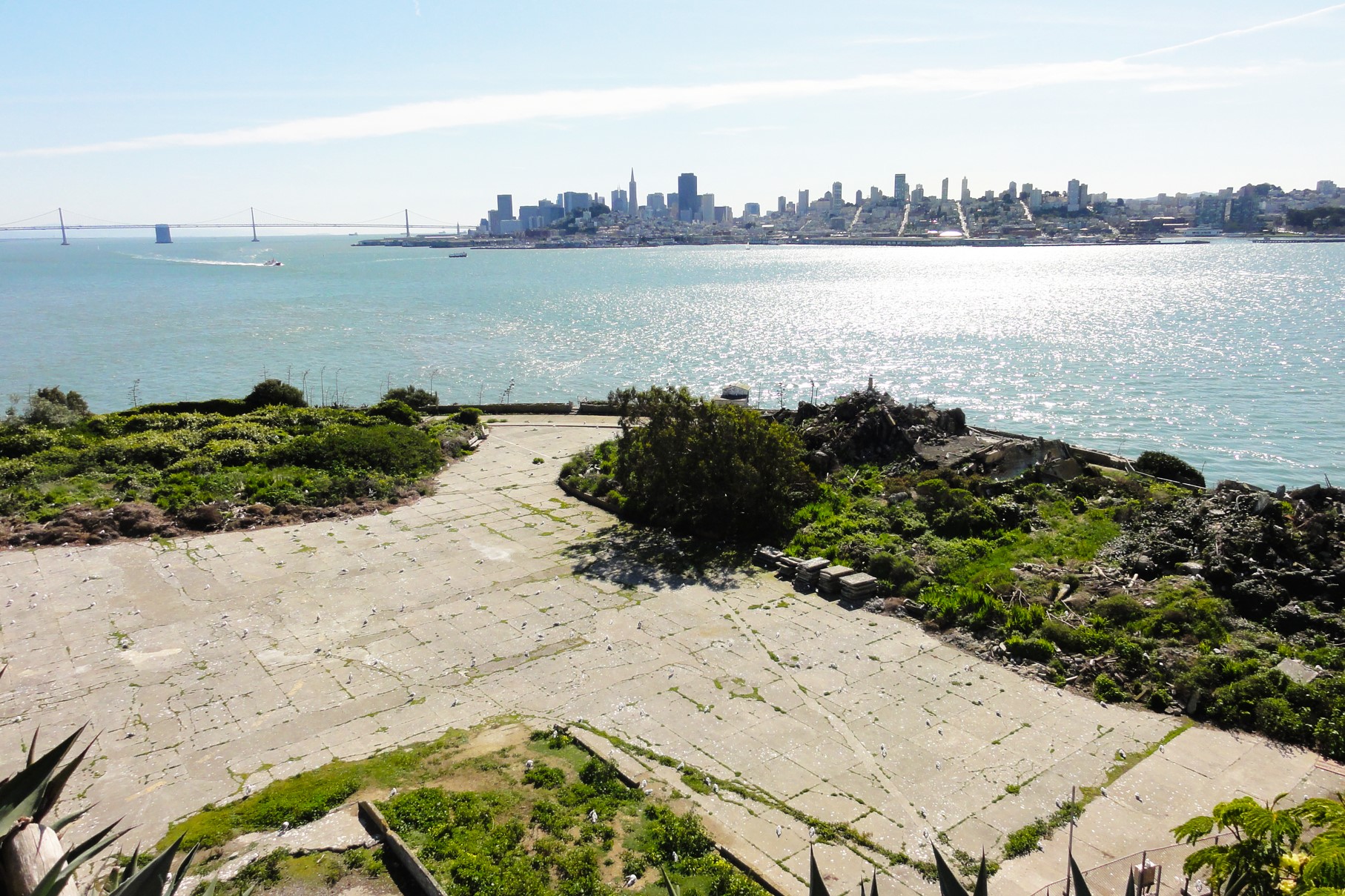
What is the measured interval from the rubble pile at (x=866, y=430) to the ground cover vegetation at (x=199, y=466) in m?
13.3

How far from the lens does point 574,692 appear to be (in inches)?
575

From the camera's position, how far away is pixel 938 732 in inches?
523

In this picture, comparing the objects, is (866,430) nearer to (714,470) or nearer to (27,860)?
(714,470)

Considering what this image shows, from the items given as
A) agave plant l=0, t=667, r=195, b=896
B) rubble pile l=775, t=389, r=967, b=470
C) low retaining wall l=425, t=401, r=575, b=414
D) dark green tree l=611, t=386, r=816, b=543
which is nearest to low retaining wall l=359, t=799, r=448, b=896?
agave plant l=0, t=667, r=195, b=896

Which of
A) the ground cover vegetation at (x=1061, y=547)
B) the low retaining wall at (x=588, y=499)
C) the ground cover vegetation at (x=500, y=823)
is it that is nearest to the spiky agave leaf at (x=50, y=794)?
the ground cover vegetation at (x=500, y=823)

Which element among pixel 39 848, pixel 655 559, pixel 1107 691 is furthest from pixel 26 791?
pixel 655 559

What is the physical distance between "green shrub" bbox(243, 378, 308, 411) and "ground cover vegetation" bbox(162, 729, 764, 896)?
29839 millimetres

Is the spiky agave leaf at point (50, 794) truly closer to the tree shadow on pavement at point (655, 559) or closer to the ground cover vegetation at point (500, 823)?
the ground cover vegetation at point (500, 823)

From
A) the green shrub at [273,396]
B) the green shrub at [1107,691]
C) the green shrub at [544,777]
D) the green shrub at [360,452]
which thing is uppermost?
the green shrub at [273,396]

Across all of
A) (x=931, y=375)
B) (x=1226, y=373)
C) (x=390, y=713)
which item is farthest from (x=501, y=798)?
(x=1226, y=373)

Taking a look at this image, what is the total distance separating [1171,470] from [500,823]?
2587 centimetres

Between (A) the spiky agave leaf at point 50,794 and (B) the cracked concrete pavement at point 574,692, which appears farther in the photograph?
(B) the cracked concrete pavement at point 574,692

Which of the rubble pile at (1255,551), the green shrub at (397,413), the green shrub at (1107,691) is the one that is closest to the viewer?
the green shrub at (1107,691)

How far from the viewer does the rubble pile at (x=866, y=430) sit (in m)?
27.9
